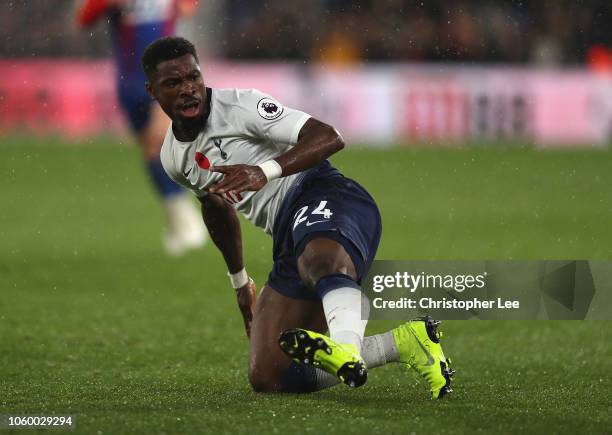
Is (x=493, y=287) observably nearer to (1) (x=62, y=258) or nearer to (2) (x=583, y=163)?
(1) (x=62, y=258)

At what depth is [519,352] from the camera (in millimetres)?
6059

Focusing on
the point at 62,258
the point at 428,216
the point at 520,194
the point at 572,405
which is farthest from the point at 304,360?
the point at 520,194

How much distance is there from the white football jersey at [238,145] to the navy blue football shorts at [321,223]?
10cm

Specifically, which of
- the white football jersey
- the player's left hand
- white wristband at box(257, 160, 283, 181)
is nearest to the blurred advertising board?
the white football jersey

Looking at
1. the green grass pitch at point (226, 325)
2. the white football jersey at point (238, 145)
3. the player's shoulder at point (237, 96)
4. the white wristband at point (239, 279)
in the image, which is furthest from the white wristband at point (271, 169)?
the white wristband at point (239, 279)

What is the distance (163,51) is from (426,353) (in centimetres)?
163

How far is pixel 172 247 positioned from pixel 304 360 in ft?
20.5

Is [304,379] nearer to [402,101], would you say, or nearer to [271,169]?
[271,169]

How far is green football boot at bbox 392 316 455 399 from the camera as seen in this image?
472 cm

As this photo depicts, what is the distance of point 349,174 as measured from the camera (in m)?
15.1

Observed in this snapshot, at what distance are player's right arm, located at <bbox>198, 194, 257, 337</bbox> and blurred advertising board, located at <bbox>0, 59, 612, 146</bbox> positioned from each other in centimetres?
1339
